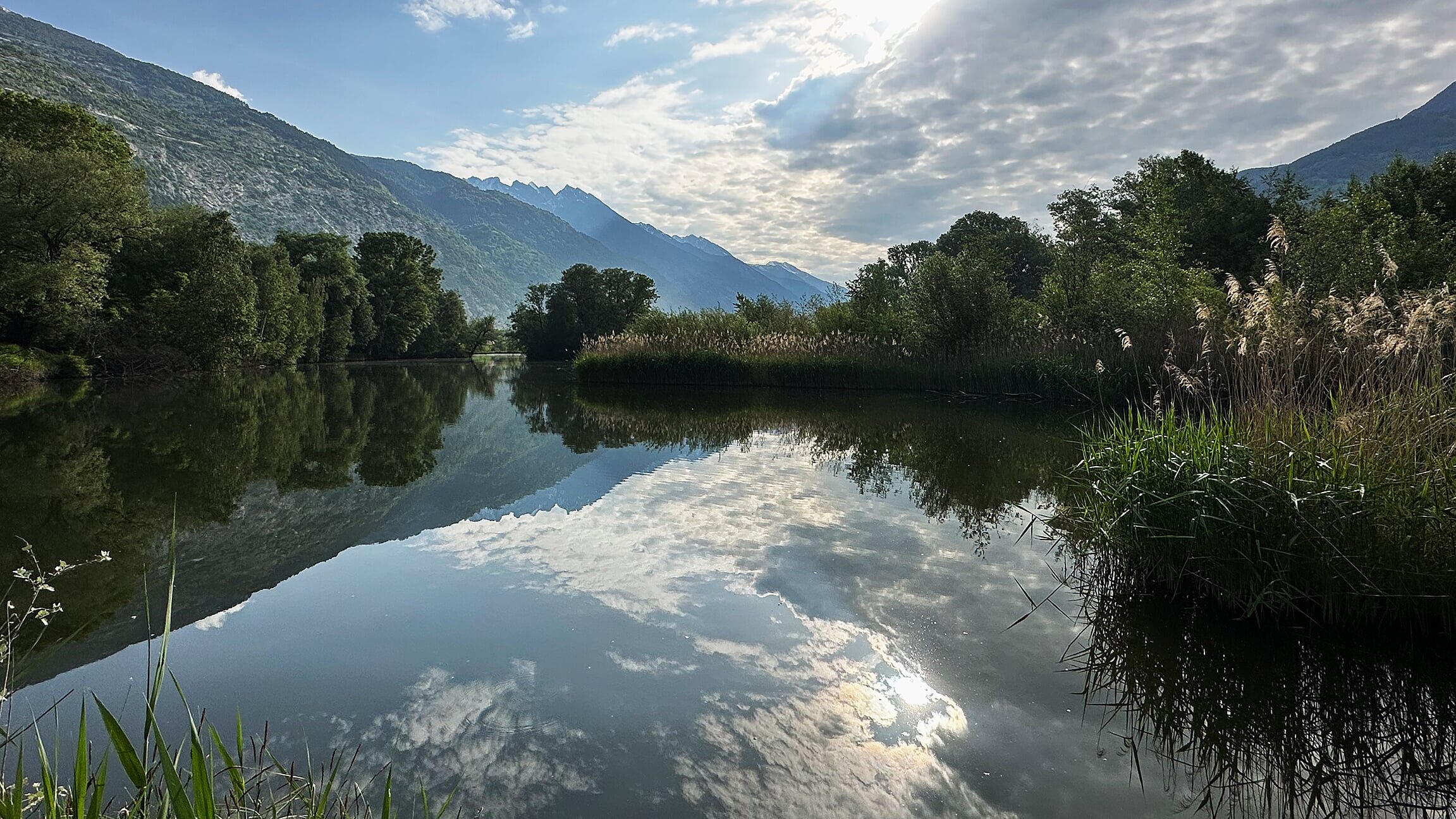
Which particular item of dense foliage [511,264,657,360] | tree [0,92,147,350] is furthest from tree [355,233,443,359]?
tree [0,92,147,350]

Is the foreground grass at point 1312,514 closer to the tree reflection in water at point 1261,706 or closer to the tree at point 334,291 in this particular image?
the tree reflection in water at point 1261,706

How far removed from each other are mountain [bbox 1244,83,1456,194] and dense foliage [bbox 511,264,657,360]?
98792mm

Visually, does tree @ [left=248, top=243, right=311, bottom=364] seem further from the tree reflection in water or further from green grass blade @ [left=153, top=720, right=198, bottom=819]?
green grass blade @ [left=153, top=720, right=198, bottom=819]

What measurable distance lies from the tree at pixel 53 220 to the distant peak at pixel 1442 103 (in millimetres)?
194582

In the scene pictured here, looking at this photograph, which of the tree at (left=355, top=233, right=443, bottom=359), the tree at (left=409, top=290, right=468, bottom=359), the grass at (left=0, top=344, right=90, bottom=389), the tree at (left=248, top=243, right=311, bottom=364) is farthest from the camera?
the tree at (left=409, top=290, right=468, bottom=359)

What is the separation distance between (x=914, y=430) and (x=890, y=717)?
9207 millimetres

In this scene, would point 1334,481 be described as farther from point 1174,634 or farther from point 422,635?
point 422,635

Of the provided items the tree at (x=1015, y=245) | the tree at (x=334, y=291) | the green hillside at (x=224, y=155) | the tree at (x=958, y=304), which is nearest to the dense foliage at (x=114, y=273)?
the tree at (x=334, y=291)

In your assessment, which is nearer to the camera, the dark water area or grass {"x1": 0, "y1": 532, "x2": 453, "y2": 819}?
grass {"x1": 0, "y1": 532, "x2": 453, "y2": 819}

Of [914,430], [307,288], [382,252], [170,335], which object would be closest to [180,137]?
[382,252]

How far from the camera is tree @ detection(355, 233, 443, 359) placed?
5081 cm

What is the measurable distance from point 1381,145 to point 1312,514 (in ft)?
573

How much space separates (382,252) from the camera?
171 ft

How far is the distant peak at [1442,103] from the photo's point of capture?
447 ft
